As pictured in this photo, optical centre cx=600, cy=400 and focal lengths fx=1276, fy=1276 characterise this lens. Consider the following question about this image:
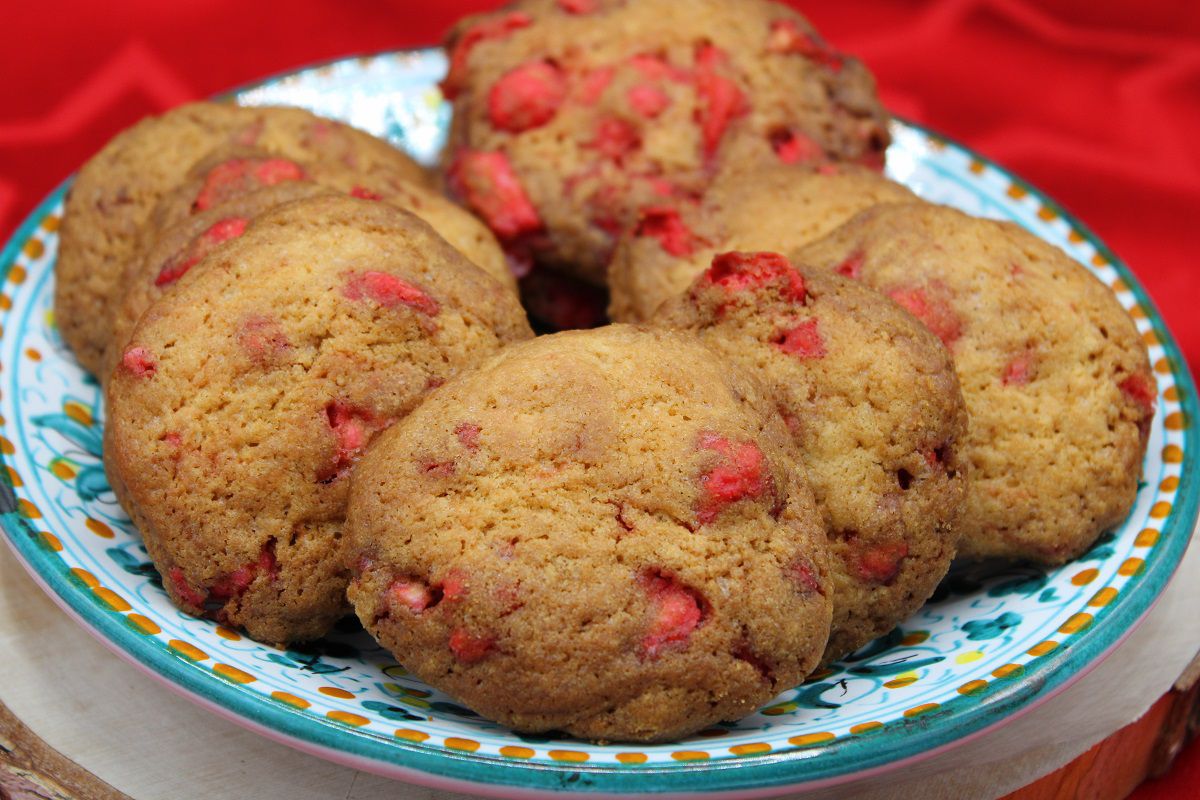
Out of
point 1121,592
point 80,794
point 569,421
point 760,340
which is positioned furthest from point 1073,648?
point 80,794

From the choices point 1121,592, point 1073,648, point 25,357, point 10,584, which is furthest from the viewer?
point 25,357

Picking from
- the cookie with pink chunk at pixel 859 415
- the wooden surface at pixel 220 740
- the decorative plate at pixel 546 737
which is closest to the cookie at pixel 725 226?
the cookie with pink chunk at pixel 859 415

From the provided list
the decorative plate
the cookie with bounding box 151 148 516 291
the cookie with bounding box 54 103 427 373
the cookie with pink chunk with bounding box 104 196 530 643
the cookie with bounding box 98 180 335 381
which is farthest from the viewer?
the cookie with bounding box 54 103 427 373

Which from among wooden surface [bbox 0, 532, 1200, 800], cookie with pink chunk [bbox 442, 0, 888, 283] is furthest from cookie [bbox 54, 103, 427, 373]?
wooden surface [bbox 0, 532, 1200, 800]

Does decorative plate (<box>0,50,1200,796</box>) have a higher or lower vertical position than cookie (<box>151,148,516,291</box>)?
lower

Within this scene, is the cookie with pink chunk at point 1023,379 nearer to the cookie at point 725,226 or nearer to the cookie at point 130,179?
the cookie at point 725,226

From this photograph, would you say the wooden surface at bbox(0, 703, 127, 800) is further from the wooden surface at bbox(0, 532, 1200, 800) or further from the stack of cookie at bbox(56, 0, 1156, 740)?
the stack of cookie at bbox(56, 0, 1156, 740)

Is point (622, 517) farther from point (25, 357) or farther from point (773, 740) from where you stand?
point (25, 357)
